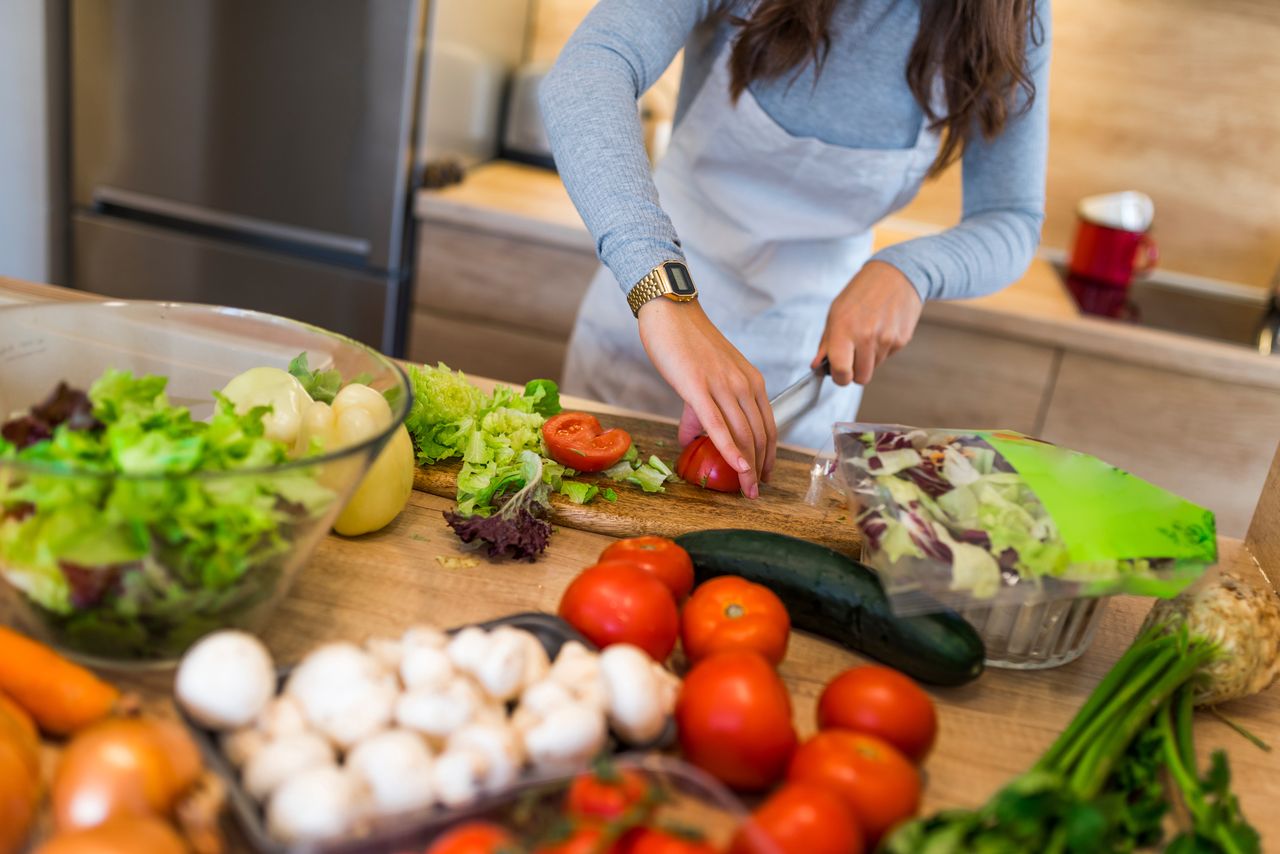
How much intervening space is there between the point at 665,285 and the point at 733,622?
41 cm

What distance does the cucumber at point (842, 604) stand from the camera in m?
0.88

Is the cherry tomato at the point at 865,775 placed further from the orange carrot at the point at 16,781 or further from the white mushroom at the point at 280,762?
the orange carrot at the point at 16,781

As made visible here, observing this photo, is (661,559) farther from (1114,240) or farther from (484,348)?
(1114,240)

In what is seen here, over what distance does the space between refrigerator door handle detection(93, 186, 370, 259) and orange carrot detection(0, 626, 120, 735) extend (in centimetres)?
180

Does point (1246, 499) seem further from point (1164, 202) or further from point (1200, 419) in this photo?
point (1164, 202)

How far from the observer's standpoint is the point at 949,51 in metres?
1.44

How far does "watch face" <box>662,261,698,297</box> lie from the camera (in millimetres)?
1120

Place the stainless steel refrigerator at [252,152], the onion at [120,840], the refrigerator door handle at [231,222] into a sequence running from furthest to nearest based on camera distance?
1. the refrigerator door handle at [231,222]
2. the stainless steel refrigerator at [252,152]
3. the onion at [120,840]

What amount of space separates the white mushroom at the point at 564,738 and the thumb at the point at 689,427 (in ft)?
1.84

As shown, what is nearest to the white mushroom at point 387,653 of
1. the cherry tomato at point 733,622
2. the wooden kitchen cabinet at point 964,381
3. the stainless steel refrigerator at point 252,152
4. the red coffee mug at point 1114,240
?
the cherry tomato at point 733,622

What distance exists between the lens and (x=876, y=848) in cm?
68

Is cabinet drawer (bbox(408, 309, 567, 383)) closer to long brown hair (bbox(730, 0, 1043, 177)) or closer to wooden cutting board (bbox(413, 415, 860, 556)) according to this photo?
long brown hair (bbox(730, 0, 1043, 177))

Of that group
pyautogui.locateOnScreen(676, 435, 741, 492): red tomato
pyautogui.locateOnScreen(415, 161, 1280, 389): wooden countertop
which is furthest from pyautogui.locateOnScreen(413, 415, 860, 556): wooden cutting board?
pyautogui.locateOnScreen(415, 161, 1280, 389): wooden countertop

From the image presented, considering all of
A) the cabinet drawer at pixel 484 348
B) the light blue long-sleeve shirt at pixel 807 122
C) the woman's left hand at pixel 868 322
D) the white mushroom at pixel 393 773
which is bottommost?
the cabinet drawer at pixel 484 348
